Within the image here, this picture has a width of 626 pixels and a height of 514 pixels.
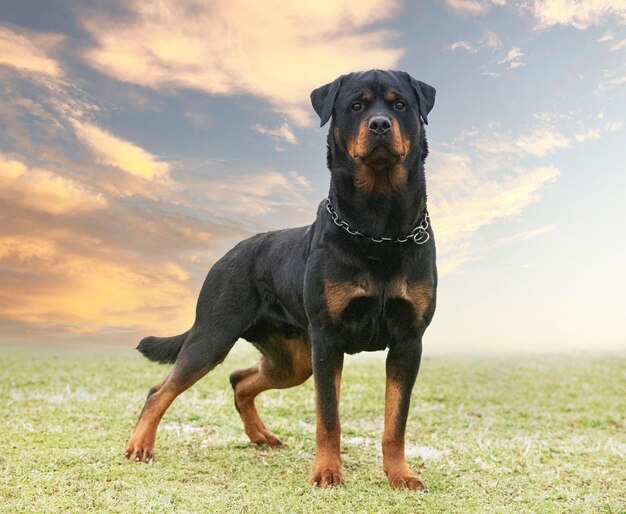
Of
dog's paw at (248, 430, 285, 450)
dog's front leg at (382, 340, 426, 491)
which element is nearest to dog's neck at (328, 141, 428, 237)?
dog's front leg at (382, 340, 426, 491)

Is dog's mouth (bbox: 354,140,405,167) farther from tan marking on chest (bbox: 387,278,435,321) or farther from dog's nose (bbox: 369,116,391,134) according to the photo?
tan marking on chest (bbox: 387,278,435,321)

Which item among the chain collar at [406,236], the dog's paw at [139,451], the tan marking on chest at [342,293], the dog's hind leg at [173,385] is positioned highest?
the chain collar at [406,236]

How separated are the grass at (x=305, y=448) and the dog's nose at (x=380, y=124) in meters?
2.01

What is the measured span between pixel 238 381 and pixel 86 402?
2.69 meters

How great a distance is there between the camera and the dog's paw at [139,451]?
5.12m

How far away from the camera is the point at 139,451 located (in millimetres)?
Answer: 5141

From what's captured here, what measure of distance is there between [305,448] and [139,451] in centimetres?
127

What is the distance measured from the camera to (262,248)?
551cm

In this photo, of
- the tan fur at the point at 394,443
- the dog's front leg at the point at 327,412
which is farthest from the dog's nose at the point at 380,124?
the tan fur at the point at 394,443

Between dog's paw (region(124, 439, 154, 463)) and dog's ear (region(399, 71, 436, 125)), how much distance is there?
2.85m

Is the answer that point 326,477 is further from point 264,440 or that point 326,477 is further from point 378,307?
point 264,440

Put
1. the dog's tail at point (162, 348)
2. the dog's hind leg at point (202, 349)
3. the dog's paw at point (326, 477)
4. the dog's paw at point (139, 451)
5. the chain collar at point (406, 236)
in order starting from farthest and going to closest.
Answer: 1. the dog's tail at point (162, 348)
2. the dog's hind leg at point (202, 349)
3. the dog's paw at point (139, 451)
4. the chain collar at point (406, 236)
5. the dog's paw at point (326, 477)

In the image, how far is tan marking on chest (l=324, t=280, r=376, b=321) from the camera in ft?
14.3

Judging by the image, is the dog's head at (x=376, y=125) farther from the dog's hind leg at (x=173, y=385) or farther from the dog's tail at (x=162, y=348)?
the dog's tail at (x=162, y=348)
